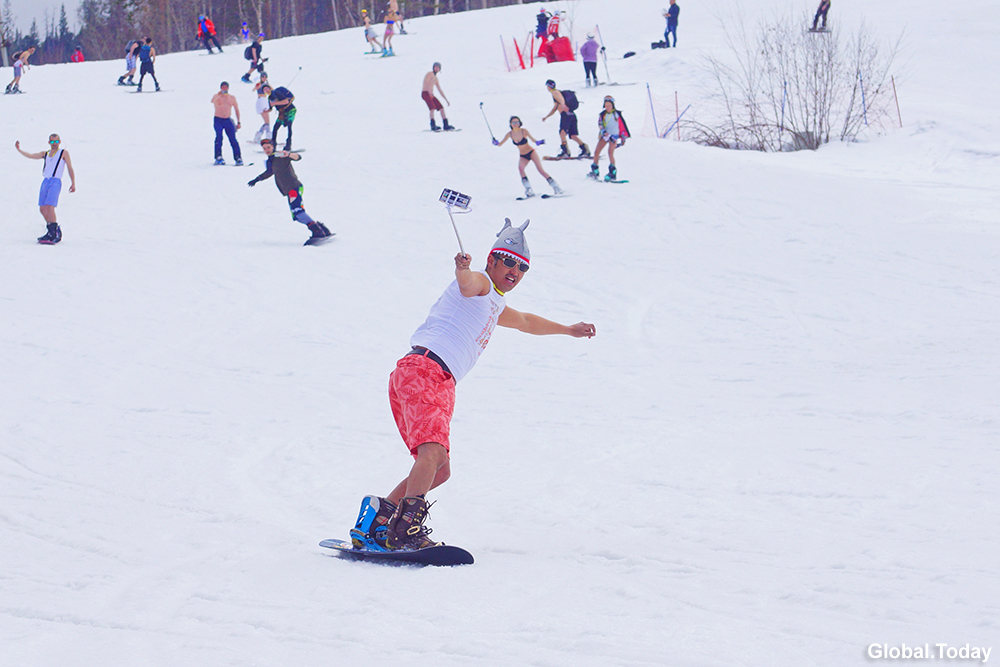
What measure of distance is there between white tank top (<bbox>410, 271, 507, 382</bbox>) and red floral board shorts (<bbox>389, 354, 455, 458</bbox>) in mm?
83

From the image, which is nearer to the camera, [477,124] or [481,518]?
[481,518]

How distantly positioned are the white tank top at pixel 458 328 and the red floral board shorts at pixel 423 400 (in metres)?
0.08

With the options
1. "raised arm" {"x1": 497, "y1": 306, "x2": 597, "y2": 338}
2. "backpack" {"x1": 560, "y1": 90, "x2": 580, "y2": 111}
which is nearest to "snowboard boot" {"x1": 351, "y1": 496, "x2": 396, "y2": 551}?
"raised arm" {"x1": 497, "y1": 306, "x2": 597, "y2": 338}

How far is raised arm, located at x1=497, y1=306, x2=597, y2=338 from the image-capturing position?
4629 millimetres

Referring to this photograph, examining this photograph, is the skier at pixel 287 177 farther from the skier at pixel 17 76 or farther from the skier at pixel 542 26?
the skier at pixel 542 26

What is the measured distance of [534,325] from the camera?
4.77 meters

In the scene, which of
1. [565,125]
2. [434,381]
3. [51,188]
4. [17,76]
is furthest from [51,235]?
[17,76]

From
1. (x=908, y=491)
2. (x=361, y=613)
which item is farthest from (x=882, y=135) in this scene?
(x=361, y=613)

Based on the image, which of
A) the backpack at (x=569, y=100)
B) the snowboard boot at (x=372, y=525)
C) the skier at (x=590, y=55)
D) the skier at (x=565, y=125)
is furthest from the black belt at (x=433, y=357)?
the skier at (x=590, y=55)

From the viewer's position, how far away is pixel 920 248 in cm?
1120

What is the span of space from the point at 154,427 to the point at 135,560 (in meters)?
2.68

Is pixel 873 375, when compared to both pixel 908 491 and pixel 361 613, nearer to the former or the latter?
pixel 908 491

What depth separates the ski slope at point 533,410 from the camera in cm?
356

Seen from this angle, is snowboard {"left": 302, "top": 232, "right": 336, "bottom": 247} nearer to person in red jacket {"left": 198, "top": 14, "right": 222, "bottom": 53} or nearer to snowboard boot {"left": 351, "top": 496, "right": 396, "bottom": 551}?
snowboard boot {"left": 351, "top": 496, "right": 396, "bottom": 551}
